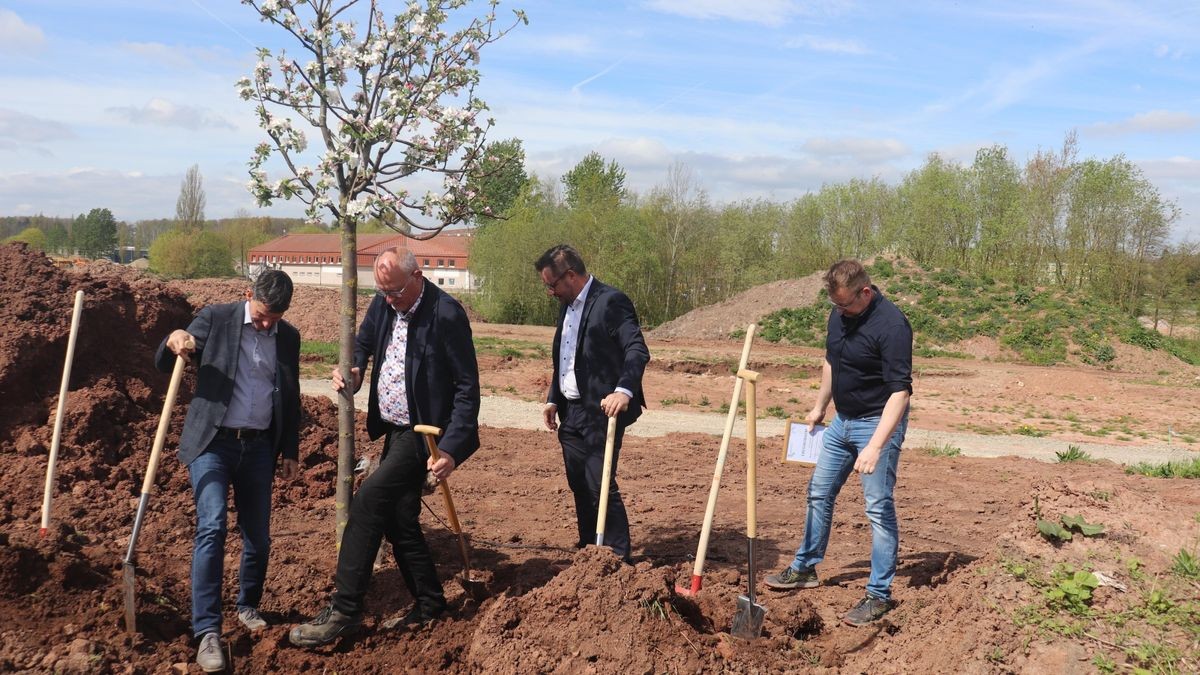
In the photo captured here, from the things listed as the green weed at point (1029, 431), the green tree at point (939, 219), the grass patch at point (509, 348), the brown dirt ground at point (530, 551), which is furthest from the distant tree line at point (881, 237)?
the brown dirt ground at point (530, 551)

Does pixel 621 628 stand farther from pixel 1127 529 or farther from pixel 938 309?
pixel 938 309

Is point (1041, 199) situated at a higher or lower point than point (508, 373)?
higher

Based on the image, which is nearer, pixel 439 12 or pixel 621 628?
pixel 621 628

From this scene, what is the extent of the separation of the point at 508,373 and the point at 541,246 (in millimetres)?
22321

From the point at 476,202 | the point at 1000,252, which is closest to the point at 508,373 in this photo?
the point at 476,202

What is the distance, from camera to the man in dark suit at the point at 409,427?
4395 mm

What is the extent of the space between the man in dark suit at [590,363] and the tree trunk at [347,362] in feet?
3.42

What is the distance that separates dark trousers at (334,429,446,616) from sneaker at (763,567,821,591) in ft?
6.69

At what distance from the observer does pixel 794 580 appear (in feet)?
17.6

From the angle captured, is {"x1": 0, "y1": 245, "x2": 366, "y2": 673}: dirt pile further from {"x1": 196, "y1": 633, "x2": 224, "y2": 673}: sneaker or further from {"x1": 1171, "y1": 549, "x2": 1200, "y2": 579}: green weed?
{"x1": 1171, "y1": 549, "x2": 1200, "y2": 579}: green weed

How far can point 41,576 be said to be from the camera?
4.21m

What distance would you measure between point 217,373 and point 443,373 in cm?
109

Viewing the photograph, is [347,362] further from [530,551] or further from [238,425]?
[530,551]

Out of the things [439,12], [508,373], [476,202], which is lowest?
[508,373]
